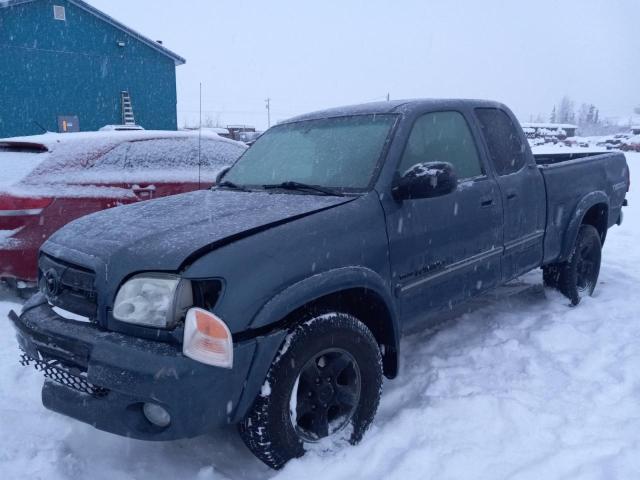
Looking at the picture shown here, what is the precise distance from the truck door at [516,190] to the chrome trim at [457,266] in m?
0.18

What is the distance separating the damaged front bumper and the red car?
8.36 feet

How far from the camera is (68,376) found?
2488mm

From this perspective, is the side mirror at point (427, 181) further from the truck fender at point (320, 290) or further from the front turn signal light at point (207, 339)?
the front turn signal light at point (207, 339)

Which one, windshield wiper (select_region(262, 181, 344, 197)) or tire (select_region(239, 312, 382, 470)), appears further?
windshield wiper (select_region(262, 181, 344, 197))

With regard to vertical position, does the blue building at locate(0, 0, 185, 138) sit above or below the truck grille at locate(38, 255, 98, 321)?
above

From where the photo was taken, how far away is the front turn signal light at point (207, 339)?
7.18ft

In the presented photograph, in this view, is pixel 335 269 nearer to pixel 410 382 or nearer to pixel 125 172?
pixel 410 382

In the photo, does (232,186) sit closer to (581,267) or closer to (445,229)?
(445,229)

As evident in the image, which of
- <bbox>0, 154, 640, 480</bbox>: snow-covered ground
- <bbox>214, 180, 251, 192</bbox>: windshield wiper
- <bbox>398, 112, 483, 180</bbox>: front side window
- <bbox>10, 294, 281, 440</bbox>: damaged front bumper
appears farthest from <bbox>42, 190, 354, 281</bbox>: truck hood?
<bbox>0, 154, 640, 480</bbox>: snow-covered ground

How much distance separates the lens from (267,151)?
3.90 m

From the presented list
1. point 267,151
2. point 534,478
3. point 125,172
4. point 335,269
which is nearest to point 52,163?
point 125,172

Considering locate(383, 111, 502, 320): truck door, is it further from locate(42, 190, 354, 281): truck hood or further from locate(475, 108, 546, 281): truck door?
locate(42, 190, 354, 281): truck hood

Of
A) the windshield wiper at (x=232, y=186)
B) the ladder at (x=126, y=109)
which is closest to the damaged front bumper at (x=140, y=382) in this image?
the windshield wiper at (x=232, y=186)

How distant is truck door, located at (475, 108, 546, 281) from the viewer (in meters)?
3.94
